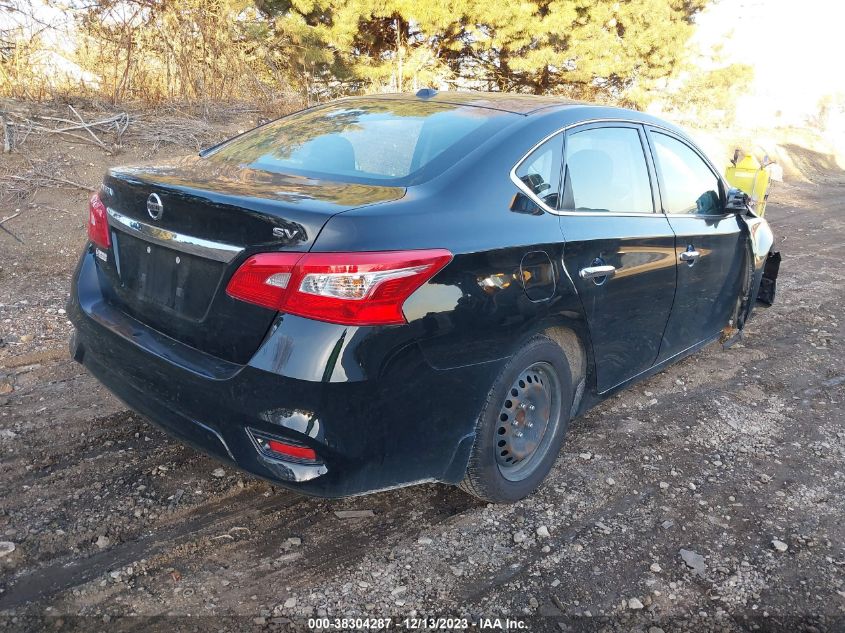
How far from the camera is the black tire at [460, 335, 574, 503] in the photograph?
2469 millimetres

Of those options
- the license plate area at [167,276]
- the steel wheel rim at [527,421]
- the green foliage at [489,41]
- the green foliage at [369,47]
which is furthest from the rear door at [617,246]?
the green foliage at [489,41]

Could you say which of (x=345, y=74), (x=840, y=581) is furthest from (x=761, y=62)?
(x=840, y=581)

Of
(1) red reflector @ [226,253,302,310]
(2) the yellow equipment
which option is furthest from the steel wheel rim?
(2) the yellow equipment

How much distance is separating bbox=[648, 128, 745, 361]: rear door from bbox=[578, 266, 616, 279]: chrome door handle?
2.31ft

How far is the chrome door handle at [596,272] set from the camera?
272cm

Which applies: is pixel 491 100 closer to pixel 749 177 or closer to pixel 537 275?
pixel 537 275

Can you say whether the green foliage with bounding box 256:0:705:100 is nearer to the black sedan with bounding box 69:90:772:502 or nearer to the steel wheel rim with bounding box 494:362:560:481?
the black sedan with bounding box 69:90:772:502

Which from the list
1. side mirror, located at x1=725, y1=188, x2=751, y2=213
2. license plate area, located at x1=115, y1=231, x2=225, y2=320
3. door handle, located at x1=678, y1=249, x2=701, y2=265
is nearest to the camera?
license plate area, located at x1=115, y1=231, x2=225, y2=320

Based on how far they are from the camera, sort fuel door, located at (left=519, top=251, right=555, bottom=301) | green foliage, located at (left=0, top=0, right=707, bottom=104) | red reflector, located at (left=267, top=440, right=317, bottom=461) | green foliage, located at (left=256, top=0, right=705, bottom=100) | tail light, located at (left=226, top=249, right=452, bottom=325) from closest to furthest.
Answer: tail light, located at (left=226, top=249, right=452, bottom=325), red reflector, located at (left=267, top=440, right=317, bottom=461), fuel door, located at (left=519, top=251, right=555, bottom=301), green foliage, located at (left=0, top=0, right=707, bottom=104), green foliage, located at (left=256, top=0, right=705, bottom=100)

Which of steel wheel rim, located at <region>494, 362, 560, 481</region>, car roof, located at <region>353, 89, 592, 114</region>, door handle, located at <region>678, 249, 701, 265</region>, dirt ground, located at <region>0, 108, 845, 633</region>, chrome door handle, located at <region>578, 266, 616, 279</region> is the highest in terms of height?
car roof, located at <region>353, 89, 592, 114</region>

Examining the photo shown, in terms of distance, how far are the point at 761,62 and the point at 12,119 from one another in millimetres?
20277

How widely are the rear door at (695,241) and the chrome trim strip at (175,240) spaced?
2.39 m

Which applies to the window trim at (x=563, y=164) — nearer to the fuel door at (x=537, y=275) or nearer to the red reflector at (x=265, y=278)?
the fuel door at (x=537, y=275)

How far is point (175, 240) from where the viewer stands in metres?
2.20
